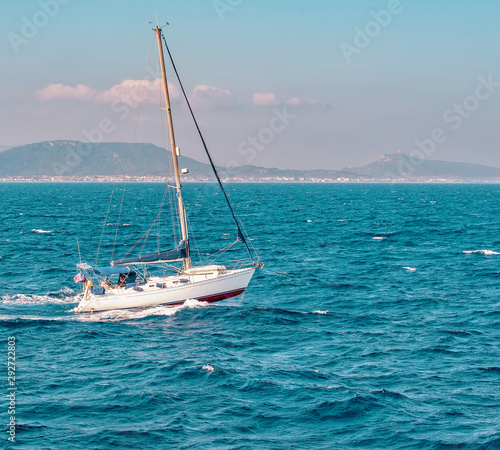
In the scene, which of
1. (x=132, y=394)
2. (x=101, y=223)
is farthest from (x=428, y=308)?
(x=101, y=223)

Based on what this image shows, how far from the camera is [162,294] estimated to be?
116 ft

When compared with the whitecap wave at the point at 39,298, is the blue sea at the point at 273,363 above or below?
below

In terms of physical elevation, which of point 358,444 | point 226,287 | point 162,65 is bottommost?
point 358,444

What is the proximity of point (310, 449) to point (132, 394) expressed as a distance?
8.17 meters

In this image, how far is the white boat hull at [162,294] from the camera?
116 feet

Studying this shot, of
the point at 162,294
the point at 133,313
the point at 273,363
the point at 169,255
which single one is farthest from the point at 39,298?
the point at 273,363

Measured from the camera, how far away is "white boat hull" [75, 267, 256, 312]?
35312 mm

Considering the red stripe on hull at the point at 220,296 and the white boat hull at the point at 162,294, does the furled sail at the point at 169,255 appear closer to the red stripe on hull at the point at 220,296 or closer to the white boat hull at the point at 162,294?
the white boat hull at the point at 162,294

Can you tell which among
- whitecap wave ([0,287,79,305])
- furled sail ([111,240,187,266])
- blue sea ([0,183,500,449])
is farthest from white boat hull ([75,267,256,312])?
whitecap wave ([0,287,79,305])

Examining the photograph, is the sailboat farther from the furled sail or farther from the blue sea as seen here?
the blue sea

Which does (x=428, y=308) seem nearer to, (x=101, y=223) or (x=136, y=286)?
(x=136, y=286)

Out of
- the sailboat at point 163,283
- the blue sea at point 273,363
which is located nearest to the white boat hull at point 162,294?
the sailboat at point 163,283

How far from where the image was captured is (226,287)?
37156 mm

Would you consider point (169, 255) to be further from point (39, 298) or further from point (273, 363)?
point (273, 363)
